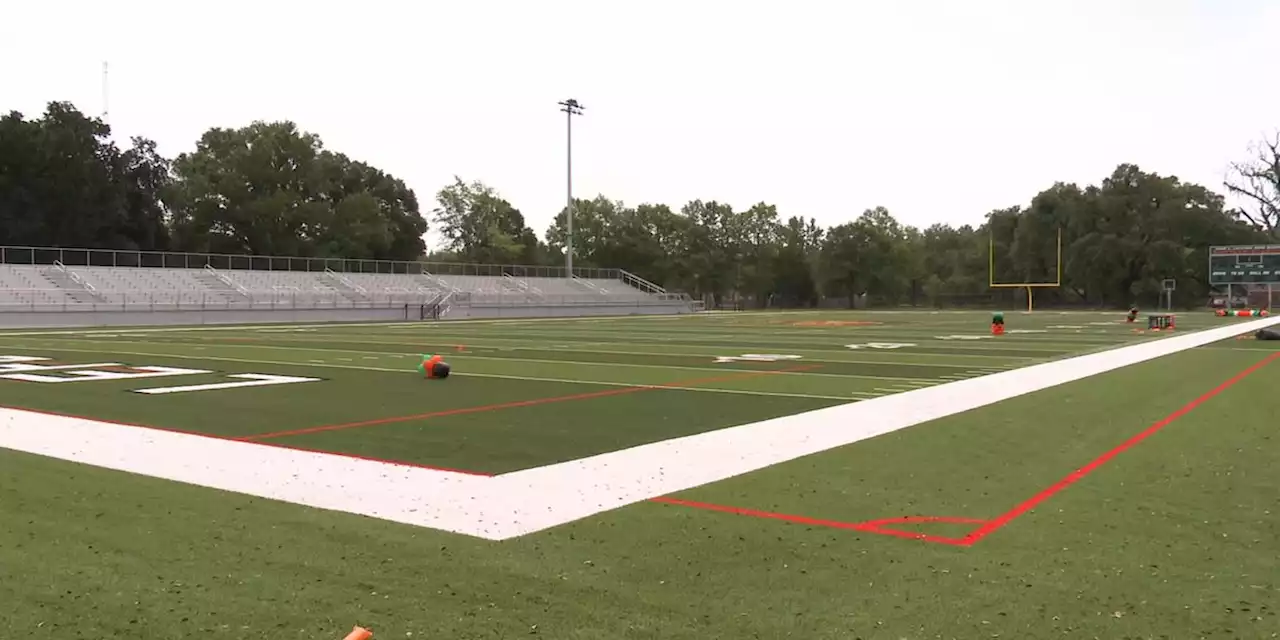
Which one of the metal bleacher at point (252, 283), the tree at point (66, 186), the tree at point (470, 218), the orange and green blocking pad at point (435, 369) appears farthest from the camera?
the tree at point (470, 218)

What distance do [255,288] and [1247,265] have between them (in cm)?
4946

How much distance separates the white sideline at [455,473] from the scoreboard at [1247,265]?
4808 centimetres

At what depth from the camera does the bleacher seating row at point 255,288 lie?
3962 cm

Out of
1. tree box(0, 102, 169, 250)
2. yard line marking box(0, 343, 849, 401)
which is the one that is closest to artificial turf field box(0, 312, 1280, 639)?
yard line marking box(0, 343, 849, 401)

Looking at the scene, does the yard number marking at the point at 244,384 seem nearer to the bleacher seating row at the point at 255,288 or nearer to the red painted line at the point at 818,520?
the red painted line at the point at 818,520

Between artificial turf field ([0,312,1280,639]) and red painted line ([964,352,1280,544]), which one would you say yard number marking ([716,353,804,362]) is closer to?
artificial turf field ([0,312,1280,639])

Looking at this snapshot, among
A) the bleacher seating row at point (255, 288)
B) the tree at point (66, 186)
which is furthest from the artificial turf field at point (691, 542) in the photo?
the tree at point (66, 186)

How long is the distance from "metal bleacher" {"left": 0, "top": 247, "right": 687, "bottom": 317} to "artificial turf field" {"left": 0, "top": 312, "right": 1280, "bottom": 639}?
3368 cm

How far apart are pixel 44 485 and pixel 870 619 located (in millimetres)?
5220

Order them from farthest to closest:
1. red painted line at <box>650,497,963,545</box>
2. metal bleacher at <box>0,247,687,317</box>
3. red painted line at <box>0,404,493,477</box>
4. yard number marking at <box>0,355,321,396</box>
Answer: metal bleacher at <box>0,247,687,317</box>, yard number marking at <box>0,355,321,396</box>, red painted line at <box>0,404,493,477</box>, red painted line at <box>650,497,963,545</box>

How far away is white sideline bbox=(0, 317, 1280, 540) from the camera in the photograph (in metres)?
5.52

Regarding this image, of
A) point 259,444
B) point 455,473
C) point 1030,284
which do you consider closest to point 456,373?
point 259,444

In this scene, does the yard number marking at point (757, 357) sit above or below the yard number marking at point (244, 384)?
below

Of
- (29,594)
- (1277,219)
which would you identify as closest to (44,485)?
(29,594)
